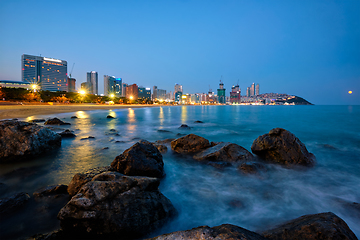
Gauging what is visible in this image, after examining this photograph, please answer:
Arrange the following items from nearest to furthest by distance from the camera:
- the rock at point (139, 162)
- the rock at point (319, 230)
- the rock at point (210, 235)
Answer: the rock at point (210, 235), the rock at point (319, 230), the rock at point (139, 162)

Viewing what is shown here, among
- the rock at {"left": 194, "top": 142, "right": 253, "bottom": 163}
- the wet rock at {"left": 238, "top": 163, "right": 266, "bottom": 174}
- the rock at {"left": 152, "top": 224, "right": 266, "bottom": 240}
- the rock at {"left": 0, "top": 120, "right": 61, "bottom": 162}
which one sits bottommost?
the wet rock at {"left": 238, "top": 163, "right": 266, "bottom": 174}

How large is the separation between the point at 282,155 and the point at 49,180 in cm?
883

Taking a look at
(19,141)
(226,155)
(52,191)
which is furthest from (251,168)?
(19,141)

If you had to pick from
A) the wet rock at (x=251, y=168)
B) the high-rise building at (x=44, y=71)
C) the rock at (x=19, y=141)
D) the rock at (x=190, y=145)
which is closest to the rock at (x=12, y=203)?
the rock at (x=19, y=141)

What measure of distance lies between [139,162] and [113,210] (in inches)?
86.2

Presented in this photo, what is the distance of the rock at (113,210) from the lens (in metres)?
2.98

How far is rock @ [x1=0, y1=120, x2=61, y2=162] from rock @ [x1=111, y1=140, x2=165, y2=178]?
438cm

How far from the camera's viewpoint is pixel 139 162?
5.24m

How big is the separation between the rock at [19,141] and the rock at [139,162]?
14.4 ft

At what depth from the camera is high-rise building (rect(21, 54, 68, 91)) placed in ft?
554

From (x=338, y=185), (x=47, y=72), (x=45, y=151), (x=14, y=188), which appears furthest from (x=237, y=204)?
(x=47, y=72)

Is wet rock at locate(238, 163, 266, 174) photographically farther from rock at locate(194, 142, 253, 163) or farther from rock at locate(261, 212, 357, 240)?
rock at locate(261, 212, 357, 240)

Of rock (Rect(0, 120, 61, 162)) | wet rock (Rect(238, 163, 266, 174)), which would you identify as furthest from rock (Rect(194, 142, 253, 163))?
rock (Rect(0, 120, 61, 162))

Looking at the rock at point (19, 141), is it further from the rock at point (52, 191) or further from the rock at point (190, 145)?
the rock at point (190, 145)
